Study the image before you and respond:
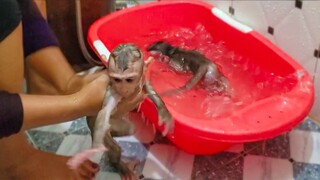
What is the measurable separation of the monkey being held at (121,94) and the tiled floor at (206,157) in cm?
19

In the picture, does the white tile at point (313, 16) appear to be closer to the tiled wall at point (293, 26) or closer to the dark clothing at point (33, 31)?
the tiled wall at point (293, 26)

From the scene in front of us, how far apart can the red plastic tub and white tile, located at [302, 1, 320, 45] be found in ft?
0.29

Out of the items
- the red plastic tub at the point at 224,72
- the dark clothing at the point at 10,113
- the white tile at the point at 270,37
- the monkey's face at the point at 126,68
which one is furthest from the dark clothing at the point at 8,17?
the white tile at the point at 270,37

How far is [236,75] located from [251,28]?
145 mm

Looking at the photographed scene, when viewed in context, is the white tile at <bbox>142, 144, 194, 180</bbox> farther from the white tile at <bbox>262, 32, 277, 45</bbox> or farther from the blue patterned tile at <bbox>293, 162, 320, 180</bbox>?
the white tile at <bbox>262, 32, 277, 45</bbox>

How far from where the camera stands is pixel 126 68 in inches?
33.3

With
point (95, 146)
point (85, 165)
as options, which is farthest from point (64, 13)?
point (95, 146)

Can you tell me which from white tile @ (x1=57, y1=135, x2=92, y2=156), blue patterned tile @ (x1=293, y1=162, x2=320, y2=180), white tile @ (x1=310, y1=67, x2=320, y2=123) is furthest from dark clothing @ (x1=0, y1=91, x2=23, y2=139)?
white tile @ (x1=310, y1=67, x2=320, y2=123)

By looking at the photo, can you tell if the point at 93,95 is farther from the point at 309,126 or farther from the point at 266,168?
the point at 309,126

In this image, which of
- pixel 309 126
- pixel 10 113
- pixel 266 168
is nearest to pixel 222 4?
pixel 309 126

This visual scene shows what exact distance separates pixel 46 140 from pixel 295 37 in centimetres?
74

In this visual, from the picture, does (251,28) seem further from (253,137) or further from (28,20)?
(28,20)

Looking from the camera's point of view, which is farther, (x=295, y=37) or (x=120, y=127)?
(x=295, y=37)

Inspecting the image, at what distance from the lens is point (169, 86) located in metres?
1.35
